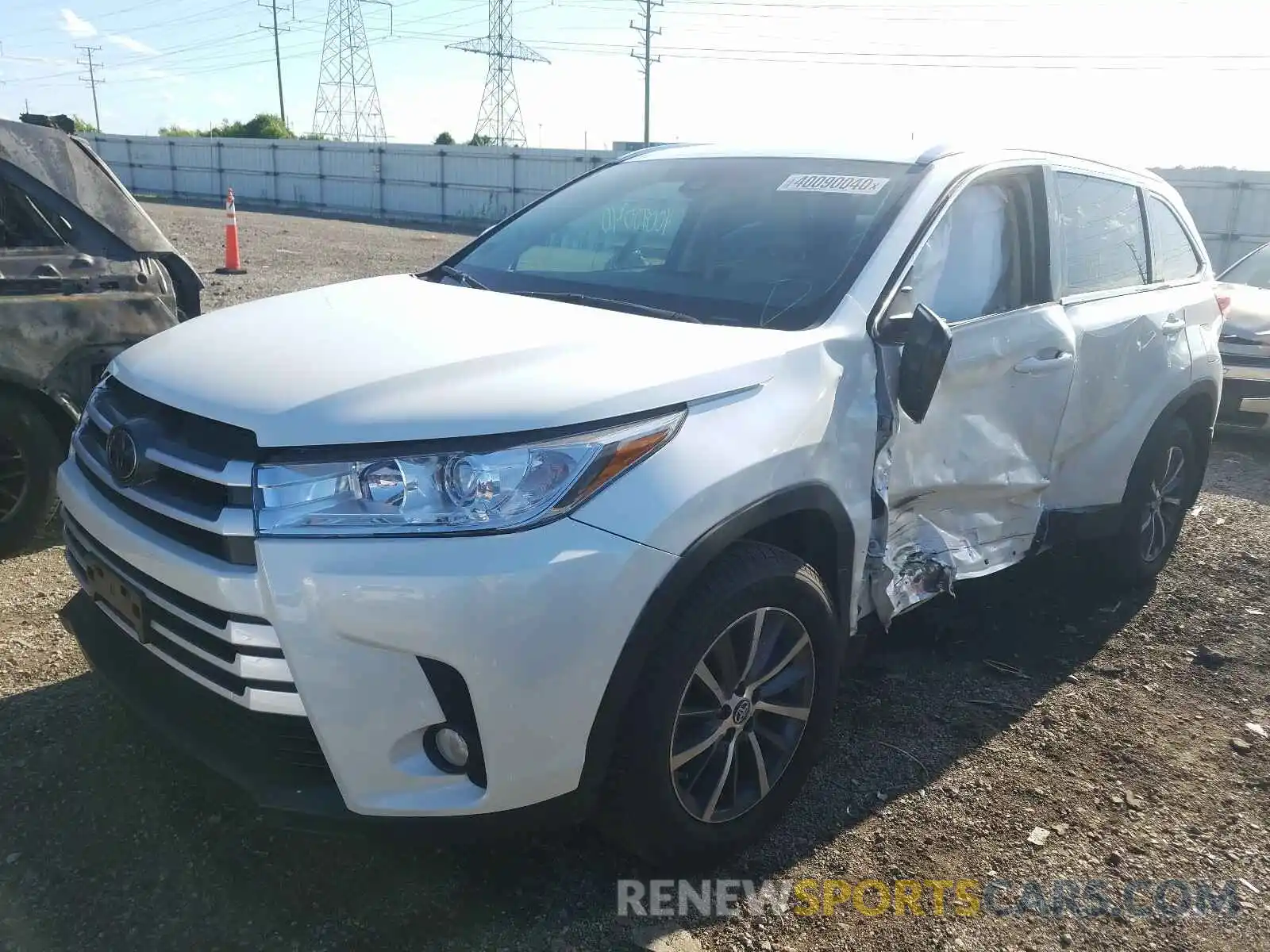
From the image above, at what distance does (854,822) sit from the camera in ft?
9.71

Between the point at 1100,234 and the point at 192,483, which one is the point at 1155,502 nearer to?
the point at 1100,234

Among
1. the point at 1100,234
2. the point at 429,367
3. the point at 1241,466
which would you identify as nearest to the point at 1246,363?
the point at 1241,466

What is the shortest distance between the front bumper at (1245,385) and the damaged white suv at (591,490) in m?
4.81

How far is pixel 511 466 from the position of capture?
2141mm

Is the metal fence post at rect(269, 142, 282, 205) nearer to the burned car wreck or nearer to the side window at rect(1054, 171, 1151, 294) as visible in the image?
the burned car wreck

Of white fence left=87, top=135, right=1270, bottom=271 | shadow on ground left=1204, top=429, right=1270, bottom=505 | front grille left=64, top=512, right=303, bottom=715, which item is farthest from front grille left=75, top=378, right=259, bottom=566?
white fence left=87, top=135, right=1270, bottom=271

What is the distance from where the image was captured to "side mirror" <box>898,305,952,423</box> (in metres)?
2.83

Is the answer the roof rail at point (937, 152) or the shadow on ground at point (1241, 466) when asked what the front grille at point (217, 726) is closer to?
the roof rail at point (937, 152)

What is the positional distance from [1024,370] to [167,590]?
274 cm

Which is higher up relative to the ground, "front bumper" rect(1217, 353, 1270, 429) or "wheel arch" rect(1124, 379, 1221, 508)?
"wheel arch" rect(1124, 379, 1221, 508)

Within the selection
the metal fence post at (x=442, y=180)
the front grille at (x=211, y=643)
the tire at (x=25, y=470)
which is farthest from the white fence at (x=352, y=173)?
the front grille at (x=211, y=643)

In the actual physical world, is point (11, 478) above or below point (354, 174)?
below

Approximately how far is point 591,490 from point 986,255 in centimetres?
202

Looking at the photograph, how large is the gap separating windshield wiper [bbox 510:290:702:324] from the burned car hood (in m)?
2.30
